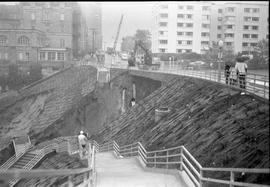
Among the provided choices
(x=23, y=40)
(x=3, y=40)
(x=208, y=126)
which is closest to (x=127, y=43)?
(x=23, y=40)

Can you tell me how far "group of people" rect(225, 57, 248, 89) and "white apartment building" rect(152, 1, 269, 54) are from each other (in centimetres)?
60

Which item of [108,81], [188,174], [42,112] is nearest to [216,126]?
[188,174]

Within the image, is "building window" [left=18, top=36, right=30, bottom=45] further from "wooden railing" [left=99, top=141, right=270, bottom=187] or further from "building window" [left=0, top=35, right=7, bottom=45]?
"wooden railing" [left=99, top=141, right=270, bottom=187]

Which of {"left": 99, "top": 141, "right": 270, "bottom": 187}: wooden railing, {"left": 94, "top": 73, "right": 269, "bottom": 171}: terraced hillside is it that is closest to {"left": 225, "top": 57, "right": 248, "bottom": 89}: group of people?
{"left": 94, "top": 73, "right": 269, "bottom": 171}: terraced hillside

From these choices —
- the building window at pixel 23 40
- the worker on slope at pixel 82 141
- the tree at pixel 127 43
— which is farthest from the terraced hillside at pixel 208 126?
the tree at pixel 127 43

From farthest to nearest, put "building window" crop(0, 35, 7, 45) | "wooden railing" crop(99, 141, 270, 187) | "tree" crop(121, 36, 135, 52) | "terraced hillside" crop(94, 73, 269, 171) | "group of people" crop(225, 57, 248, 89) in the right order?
"tree" crop(121, 36, 135, 52), "group of people" crop(225, 57, 248, 89), "building window" crop(0, 35, 7, 45), "terraced hillside" crop(94, 73, 269, 171), "wooden railing" crop(99, 141, 270, 187)

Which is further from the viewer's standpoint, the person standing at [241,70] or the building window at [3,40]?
the person standing at [241,70]

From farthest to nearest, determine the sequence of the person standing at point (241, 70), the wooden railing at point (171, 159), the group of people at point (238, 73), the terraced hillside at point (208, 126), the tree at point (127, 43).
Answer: the tree at point (127, 43)
the group of people at point (238, 73)
the person standing at point (241, 70)
the terraced hillside at point (208, 126)
the wooden railing at point (171, 159)

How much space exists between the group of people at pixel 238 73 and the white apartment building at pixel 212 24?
597 mm

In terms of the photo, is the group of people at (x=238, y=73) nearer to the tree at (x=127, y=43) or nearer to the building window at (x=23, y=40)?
the building window at (x=23, y=40)

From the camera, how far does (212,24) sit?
Answer: 11633 mm

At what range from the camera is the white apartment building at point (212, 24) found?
7672mm

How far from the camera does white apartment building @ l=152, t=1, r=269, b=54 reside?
7672 millimetres

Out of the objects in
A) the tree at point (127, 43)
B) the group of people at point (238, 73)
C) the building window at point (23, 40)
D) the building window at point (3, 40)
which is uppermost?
the tree at point (127, 43)
